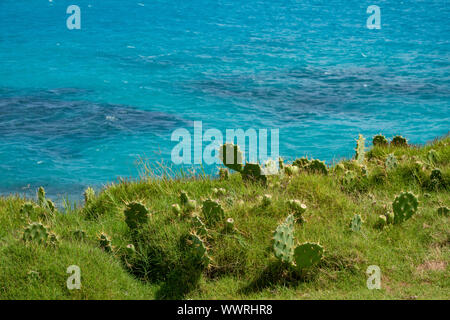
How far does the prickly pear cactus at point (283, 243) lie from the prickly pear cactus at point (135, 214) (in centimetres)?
158

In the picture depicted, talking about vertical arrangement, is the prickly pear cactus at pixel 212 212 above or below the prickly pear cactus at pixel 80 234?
above

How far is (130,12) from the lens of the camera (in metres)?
30.4

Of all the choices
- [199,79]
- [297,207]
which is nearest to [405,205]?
[297,207]

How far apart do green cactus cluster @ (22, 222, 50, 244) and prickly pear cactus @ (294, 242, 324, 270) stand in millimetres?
2551

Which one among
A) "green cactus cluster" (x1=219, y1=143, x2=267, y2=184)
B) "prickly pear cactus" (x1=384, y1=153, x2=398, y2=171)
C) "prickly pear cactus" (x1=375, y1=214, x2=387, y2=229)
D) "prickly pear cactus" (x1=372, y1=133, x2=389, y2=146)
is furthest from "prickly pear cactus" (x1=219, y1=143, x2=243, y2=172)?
"prickly pear cactus" (x1=372, y1=133, x2=389, y2=146)

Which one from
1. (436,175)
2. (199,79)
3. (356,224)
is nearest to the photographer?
(356,224)

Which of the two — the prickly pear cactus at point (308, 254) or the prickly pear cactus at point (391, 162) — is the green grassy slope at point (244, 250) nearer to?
the prickly pear cactus at point (308, 254)

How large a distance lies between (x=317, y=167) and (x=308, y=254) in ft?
8.18

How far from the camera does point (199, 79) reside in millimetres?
20469

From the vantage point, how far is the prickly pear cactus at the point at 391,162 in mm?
7535

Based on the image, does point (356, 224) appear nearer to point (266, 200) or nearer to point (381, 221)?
point (381, 221)

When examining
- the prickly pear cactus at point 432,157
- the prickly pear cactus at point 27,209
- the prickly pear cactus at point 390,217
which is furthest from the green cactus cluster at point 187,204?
the prickly pear cactus at point 432,157

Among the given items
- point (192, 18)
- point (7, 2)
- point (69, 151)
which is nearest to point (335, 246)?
point (69, 151)

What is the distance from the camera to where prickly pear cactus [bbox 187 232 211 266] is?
5.47 metres
